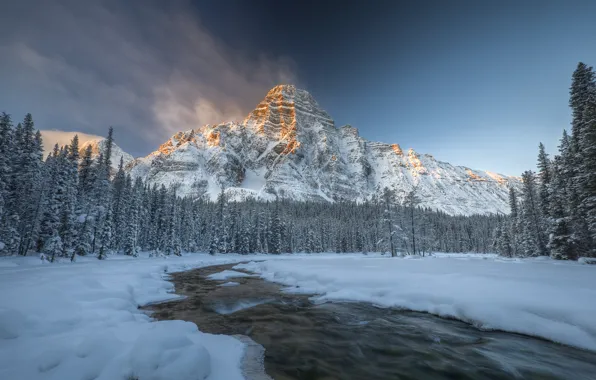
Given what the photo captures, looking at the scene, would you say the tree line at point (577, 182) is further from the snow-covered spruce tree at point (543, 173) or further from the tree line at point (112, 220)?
the tree line at point (112, 220)

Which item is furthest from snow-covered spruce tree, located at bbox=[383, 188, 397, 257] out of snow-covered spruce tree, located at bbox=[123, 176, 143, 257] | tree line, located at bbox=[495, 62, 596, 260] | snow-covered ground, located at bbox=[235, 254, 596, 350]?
snow-covered spruce tree, located at bbox=[123, 176, 143, 257]

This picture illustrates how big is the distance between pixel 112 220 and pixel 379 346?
54.4m

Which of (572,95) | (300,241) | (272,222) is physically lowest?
(300,241)

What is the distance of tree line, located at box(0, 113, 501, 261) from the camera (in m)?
33.9

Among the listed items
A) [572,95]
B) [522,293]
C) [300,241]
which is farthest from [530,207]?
[300,241]

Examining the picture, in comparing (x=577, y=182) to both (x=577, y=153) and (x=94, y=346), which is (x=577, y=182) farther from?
(x=94, y=346)

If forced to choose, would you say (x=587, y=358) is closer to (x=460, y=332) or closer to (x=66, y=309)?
(x=460, y=332)

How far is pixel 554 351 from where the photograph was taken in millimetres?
7102

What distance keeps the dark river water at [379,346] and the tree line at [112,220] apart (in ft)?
108

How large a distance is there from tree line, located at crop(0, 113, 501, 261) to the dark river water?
108ft

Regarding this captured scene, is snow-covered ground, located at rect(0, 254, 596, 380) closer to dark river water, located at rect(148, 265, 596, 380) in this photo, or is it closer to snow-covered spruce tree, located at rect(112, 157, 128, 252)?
dark river water, located at rect(148, 265, 596, 380)

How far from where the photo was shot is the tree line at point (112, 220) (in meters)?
33.9

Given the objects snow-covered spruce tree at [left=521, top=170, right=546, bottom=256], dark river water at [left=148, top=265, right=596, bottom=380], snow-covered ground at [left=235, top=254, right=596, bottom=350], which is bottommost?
dark river water at [left=148, top=265, right=596, bottom=380]

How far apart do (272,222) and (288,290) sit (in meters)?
65.2
